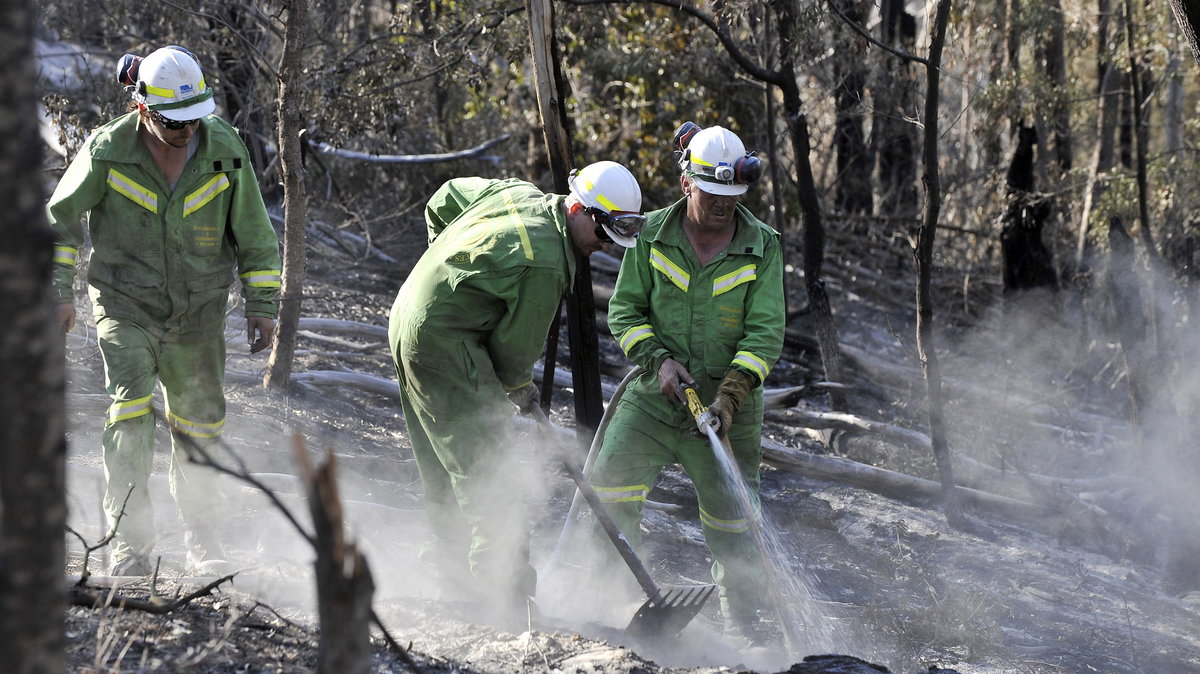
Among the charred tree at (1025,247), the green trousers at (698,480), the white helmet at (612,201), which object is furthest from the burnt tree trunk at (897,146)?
the white helmet at (612,201)

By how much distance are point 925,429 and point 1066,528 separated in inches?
77.3

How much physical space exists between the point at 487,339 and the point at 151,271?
1.36m

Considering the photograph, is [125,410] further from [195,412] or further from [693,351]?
[693,351]

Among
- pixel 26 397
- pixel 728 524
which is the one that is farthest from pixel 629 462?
pixel 26 397

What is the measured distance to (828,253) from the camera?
13422 mm

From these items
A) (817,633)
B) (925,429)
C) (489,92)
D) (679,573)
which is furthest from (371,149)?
(817,633)

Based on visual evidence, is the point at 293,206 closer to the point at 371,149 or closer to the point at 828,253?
the point at 371,149

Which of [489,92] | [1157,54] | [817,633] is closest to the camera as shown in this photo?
[817,633]

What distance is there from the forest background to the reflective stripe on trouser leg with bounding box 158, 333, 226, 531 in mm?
3663

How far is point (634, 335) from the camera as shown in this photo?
15.5 feet

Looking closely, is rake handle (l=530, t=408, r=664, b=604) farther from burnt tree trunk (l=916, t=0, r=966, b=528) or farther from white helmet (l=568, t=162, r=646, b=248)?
burnt tree trunk (l=916, t=0, r=966, b=528)

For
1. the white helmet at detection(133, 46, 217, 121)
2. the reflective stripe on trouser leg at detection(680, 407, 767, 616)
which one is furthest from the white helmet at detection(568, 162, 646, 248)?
the white helmet at detection(133, 46, 217, 121)

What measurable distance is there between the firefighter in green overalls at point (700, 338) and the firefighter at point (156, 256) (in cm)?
163

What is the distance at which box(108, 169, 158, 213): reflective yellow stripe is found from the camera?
4230 millimetres
